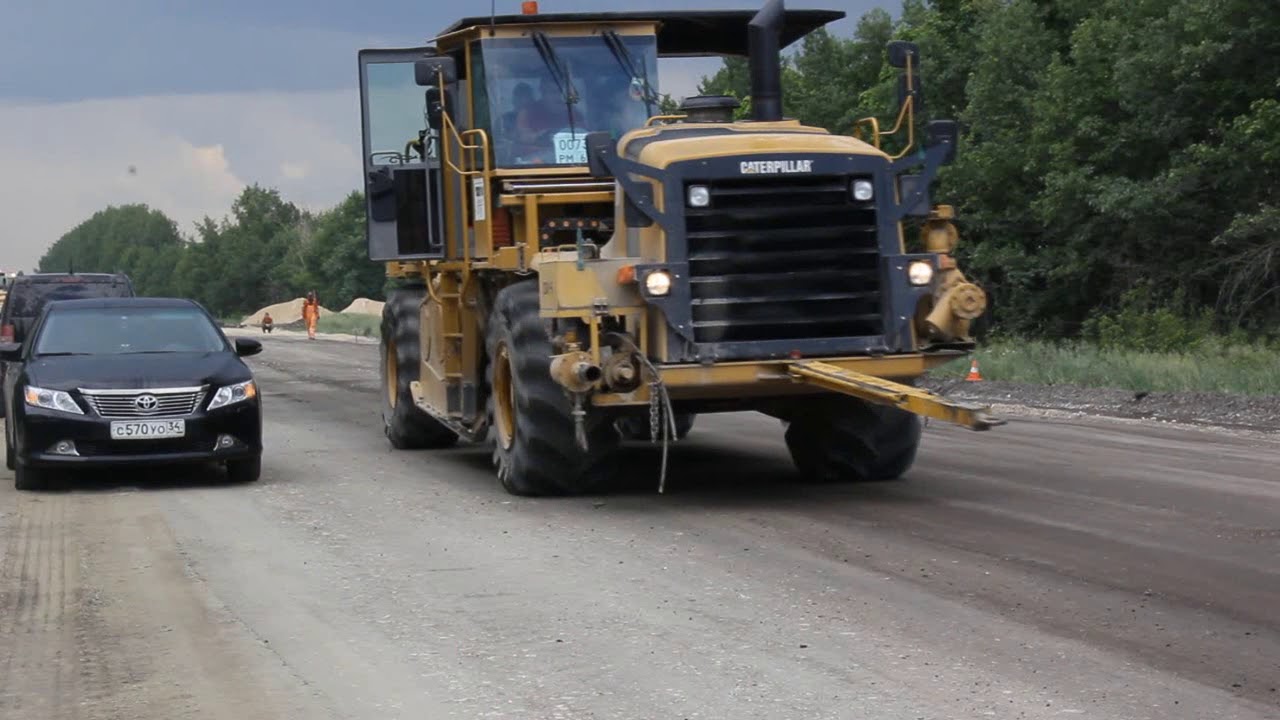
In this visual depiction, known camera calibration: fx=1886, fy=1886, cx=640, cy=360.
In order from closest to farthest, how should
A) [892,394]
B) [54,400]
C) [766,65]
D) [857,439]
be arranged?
[892,394]
[857,439]
[766,65]
[54,400]

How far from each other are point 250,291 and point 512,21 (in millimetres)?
179273

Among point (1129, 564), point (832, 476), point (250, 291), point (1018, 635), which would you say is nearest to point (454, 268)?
point (832, 476)

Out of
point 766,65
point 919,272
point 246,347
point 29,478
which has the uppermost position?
point 766,65

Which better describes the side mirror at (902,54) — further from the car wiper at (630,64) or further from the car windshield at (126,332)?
the car windshield at (126,332)

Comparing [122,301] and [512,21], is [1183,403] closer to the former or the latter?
[512,21]

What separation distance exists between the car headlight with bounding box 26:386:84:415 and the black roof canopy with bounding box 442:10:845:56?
13.5 ft

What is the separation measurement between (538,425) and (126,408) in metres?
3.55

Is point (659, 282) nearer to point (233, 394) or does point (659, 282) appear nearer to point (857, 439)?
point (857, 439)

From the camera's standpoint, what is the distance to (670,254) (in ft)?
39.2

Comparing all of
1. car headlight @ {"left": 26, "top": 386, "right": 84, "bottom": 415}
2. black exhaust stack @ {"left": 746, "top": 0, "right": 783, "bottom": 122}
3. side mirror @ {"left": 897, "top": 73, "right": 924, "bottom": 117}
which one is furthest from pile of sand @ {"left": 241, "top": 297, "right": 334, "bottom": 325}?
side mirror @ {"left": 897, "top": 73, "right": 924, "bottom": 117}

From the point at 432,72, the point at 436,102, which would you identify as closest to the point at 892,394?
the point at 436,102

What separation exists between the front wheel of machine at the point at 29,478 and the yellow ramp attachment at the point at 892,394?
20.4ft

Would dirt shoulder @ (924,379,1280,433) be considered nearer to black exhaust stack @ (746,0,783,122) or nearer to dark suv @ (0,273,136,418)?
black exhaust stack @ (746,0,783,122)

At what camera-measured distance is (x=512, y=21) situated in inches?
571
